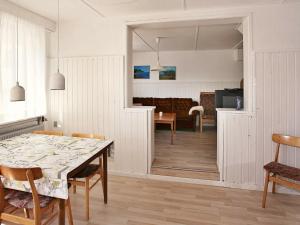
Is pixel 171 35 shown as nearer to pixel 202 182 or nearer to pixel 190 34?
pixel 190 34

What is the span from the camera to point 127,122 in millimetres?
3494

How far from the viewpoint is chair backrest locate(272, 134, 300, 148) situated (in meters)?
2.62

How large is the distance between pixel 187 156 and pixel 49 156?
9.61 ft

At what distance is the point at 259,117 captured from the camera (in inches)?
118

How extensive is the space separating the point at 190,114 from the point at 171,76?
1683mm

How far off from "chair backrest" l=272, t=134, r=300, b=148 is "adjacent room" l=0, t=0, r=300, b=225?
0.01m

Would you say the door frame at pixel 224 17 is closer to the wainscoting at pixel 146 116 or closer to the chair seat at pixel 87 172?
the wainscoting at pixel 146 116

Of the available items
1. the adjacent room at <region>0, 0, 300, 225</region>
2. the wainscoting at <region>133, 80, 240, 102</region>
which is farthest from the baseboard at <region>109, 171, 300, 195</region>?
the wainscoting at <region>133, 80, 240, 102</region>

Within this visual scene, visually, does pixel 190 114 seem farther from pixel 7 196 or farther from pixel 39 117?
pixel 7 196

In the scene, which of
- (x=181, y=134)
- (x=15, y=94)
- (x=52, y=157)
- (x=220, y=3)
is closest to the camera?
(x=52, y=157)

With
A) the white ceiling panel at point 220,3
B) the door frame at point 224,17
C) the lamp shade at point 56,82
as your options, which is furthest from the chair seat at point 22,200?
Answer: the white ceiling panel at point 220,3

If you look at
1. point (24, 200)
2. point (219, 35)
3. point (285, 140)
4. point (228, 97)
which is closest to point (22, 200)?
point (24, 200)

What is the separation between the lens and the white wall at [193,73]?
6.96 metres

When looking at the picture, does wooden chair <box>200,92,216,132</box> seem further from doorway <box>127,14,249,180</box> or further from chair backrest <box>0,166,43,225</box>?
chair backrest <box>0,166,43,225</box>
